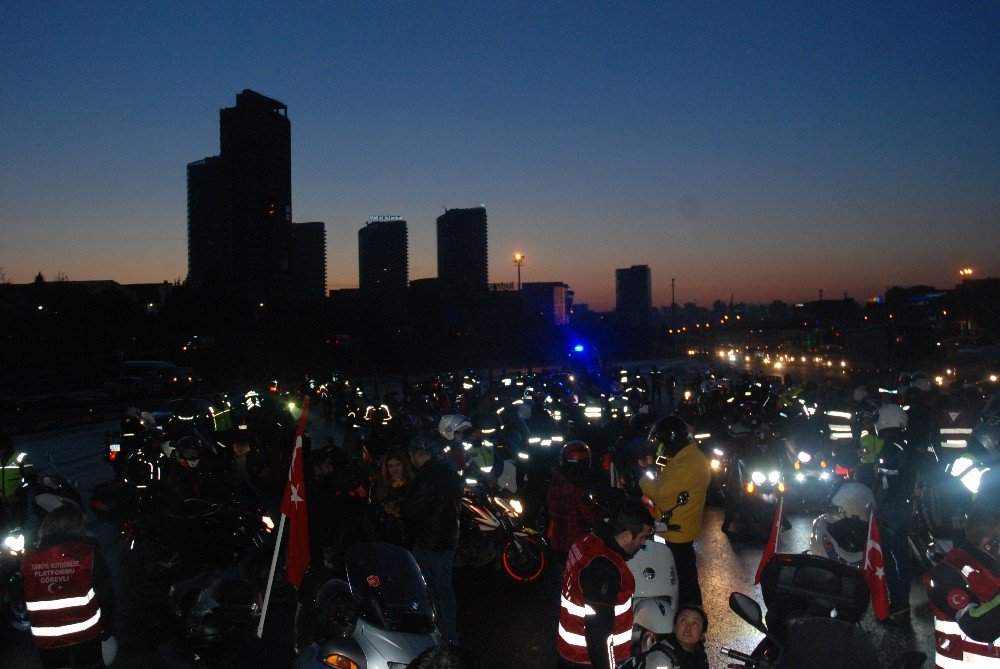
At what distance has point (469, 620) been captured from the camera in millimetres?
8375

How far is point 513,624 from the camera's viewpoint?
8.20 m

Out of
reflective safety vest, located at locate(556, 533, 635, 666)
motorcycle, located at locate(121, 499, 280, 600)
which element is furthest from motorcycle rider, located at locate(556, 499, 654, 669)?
motorcycle, located at locate(121, 499, 280, 600)

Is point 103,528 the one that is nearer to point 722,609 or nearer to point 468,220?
point 722,609

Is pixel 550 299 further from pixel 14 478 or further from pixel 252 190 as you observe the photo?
pixel 14 478

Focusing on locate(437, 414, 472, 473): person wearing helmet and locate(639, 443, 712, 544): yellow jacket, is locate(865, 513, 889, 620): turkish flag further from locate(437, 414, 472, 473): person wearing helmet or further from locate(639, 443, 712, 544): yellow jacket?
locate(437, 414, 472, 473): person wearing helmet

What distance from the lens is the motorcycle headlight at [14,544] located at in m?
8.03

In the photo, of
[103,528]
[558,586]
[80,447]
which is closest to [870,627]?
[558,586]

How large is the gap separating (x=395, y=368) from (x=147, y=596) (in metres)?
69.7

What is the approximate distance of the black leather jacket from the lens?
7016mm

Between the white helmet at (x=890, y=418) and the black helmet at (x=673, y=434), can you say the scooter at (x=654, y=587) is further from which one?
the white helmet at (x=890, y=418)

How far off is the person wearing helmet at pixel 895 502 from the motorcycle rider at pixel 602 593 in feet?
11.8

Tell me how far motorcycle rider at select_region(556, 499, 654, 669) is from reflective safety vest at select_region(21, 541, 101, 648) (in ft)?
11.0

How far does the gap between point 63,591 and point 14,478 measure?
14.9ft

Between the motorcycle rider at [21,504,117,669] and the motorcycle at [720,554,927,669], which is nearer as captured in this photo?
the motorcycle at [720,554,927,669]
